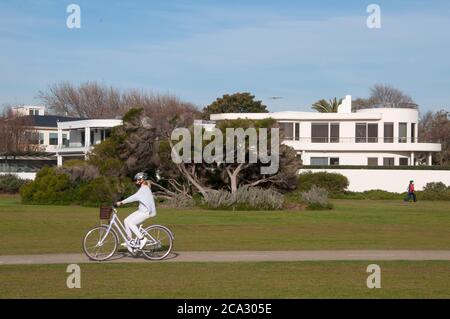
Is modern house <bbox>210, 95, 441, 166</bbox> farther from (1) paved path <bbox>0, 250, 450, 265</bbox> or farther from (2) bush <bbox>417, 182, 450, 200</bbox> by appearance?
(1) paved path <bbox>0, 250, 450, 265</bbox>

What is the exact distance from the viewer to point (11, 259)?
56.0ft

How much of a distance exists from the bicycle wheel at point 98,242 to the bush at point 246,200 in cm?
2086

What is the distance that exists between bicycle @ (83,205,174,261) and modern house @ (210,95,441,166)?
49.0 m

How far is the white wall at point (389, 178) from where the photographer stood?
58.5 meters

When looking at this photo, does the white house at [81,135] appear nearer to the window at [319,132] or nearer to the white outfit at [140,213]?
the window at [319,132]

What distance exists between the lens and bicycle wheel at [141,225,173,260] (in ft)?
55.4

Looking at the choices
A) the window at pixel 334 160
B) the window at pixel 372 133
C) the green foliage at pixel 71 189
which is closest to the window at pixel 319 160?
the window at pixel 334 160

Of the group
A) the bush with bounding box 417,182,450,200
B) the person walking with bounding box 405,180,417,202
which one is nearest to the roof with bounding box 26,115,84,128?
the bush with bounding box 417,182,450,200

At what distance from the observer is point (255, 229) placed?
2602cm

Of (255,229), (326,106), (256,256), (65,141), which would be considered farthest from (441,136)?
(256,256)

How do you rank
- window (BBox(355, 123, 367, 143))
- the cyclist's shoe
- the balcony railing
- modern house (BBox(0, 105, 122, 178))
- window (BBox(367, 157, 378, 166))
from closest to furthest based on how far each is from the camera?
the cyclist's shoe
window (BBox(367, 157, 378, 166))
the balcony railing
window (BBox(355, 123, 367, 143))
modern house (BBox(0, 105, 122, 178))

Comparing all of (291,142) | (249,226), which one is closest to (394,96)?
(291,142)
